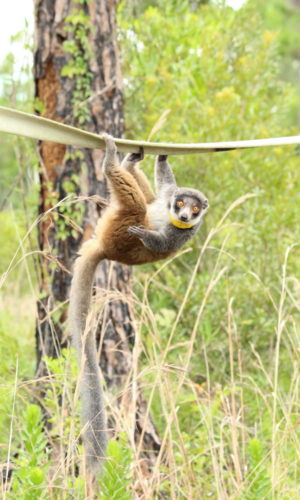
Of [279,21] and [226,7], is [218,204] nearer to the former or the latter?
[226,7]

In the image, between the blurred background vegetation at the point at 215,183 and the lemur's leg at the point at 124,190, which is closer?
the lemur's leg at the point at 124,190

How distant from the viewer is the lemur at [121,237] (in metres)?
2.82

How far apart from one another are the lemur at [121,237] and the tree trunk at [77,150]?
1571 millimetres

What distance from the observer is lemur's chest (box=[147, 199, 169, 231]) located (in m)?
3.12

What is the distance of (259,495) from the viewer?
2582 mm

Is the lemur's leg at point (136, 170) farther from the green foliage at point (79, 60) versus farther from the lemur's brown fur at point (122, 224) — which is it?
the green foliage at point (79, 60)

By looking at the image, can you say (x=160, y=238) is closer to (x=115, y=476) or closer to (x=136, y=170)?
(x=136, y=170)

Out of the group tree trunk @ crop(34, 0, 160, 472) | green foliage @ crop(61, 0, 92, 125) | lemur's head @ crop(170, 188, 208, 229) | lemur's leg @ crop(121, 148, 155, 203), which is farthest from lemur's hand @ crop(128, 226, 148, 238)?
green foliage @ crop(61, 0, 92, 125)

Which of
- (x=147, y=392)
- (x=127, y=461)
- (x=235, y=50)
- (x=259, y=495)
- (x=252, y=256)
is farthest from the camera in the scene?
Result: (x=235, y=50)

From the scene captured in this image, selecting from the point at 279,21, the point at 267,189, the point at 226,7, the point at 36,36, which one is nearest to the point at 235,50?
the point at 226,7

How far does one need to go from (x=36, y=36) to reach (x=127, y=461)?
3.36 meters

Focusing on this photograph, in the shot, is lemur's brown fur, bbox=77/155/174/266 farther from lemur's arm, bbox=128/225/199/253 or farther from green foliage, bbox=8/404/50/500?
green foliage, bbox=8/404/50/500

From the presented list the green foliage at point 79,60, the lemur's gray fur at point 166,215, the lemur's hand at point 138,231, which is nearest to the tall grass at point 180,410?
the lemur's gray fur at point 166,215

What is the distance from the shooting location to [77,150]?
4.80 metres
